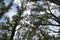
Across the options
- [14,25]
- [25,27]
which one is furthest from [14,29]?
[25,27]

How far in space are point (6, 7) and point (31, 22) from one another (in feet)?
4.88

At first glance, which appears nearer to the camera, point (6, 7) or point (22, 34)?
point (6, 7)

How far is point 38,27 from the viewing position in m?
8.86

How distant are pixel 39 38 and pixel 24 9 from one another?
54.9 inches

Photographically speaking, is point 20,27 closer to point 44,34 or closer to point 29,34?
point 29,34

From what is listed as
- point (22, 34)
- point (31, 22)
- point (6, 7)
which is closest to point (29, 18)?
point (31, 22)

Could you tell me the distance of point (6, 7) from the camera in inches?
317

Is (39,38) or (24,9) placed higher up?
(24,9)

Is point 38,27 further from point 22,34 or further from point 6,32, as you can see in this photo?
point 6,32

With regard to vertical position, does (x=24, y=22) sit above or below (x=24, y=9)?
below

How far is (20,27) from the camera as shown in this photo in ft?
28.6

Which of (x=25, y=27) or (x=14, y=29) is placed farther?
(x=25, y=27)

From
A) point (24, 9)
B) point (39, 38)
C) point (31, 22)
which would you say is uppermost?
point (24, 9)

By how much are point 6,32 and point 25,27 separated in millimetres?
1010
